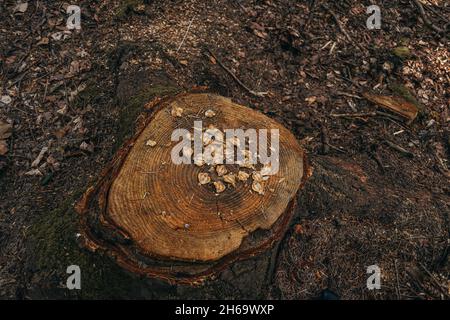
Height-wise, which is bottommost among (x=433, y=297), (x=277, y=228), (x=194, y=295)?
(x=433, y=297)

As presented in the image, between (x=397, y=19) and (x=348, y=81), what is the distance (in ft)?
4.43

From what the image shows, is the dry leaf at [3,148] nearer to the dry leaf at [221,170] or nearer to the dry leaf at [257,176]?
the dry leaf at [221,170]

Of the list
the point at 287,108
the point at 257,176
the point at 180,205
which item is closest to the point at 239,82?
the point at 287,108

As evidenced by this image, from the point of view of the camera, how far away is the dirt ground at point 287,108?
306 centimetres

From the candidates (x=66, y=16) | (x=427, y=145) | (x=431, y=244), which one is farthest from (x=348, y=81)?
(x=66, y=16)

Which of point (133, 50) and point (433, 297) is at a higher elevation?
point (133, 50)

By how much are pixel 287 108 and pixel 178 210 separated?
2137 mm

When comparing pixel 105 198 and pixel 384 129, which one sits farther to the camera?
pixel 384 129

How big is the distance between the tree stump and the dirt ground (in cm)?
26

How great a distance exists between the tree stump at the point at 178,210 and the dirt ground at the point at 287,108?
0.26 metres

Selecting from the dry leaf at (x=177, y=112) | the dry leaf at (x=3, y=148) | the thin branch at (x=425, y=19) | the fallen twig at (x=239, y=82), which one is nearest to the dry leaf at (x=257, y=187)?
the dry leaf at (x=177, y=112)

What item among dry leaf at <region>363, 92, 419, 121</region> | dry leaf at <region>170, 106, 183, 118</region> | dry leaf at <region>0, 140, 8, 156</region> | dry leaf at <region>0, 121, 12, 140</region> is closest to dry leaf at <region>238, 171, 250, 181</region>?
dry leaf at <region>170, 106, 183, 118</region>

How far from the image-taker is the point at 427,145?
167 inches
